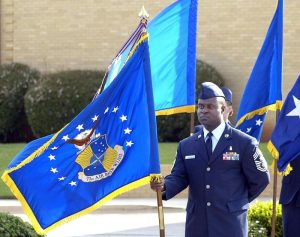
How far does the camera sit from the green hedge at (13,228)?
781 centimetres

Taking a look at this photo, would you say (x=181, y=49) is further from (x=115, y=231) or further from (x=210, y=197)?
(x=115, y=231)

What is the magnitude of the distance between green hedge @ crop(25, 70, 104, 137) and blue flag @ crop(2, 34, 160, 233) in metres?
15.1

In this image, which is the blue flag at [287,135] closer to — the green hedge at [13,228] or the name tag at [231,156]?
the name tag at [231,156]

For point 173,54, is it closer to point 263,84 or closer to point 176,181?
point 263,84

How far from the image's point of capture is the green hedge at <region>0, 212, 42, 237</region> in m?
7.81

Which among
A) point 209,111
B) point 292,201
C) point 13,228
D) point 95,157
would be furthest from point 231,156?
point 13,228

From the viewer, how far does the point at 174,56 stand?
29.1ft

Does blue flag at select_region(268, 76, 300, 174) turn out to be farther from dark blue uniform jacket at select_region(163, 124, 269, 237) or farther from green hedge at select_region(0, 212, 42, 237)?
green hedge at select_region(0, 212, 42, 237)

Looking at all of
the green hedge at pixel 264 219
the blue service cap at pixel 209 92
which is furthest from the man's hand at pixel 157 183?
the green hedge at pixel 264 219

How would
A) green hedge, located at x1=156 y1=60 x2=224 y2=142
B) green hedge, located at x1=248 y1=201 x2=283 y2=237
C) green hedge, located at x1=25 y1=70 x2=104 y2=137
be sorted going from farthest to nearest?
green hedge, located at x1=25 y1=70 x2=104 y2=137 < green hedge, located at x1=156 y1=60 x2=224 y2=142 < green hedge, located at x1=248 y1=201 x2=283 y2=237

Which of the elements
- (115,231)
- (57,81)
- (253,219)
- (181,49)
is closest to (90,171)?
(181,49)

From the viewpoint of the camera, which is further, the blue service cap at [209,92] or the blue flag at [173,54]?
the blue flag at [173,54]

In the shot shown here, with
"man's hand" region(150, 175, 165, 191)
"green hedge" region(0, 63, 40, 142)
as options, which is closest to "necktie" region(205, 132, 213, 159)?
"man's hand" region(150, 175, 165, 191)

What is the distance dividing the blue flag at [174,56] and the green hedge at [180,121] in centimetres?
1242
